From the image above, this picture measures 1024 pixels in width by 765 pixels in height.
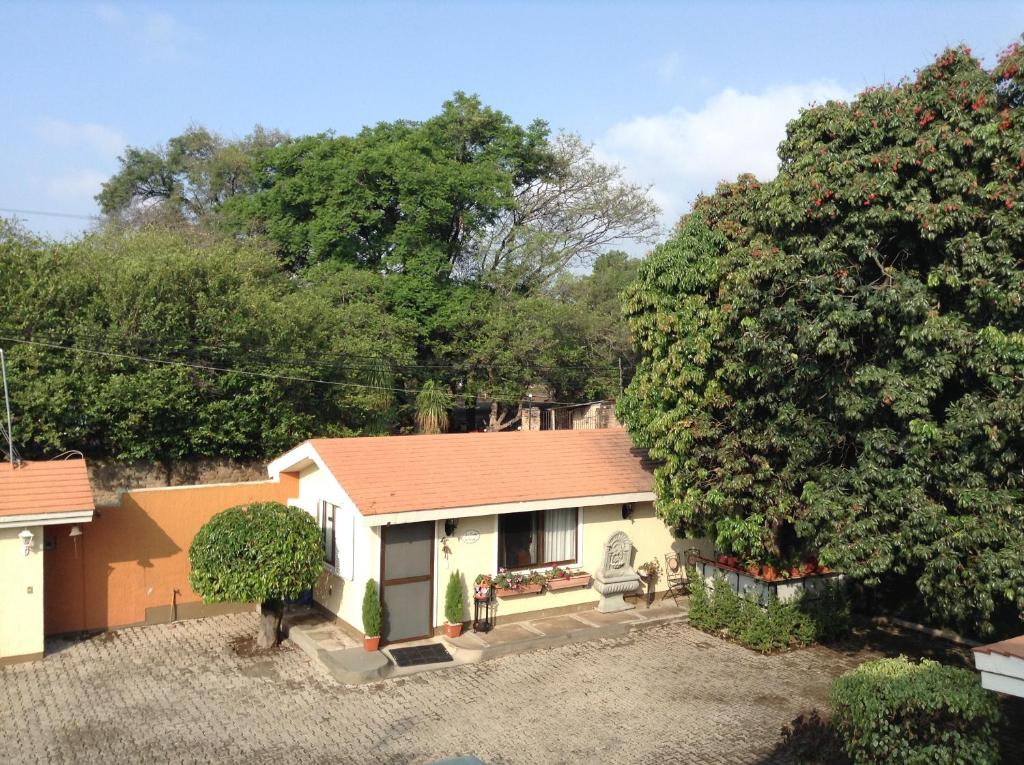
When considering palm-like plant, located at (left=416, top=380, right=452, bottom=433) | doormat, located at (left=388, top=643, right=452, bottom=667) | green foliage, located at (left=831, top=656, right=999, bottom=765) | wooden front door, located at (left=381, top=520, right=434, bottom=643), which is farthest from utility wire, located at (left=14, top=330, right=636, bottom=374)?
green foliage, located at (left=831, top=656, right=999, bottom=765)

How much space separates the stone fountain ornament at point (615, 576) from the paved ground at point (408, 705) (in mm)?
1326

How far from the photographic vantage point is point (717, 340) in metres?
12.7

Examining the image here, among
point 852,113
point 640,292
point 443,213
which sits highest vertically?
point 443,213

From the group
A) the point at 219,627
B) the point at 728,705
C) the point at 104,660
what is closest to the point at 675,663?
the point at 728,705

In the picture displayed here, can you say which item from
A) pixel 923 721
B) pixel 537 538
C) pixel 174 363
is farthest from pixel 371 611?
pixel 174 363

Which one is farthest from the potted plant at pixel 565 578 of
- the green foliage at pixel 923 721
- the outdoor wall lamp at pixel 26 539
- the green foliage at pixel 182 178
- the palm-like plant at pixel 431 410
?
the green foliage at pixel 182 178

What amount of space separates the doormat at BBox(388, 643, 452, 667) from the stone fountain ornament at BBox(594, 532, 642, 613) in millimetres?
3289

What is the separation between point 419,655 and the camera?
43.2 feet

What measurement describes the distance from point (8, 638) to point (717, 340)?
1131 cm

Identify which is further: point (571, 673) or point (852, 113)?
point (571, 673)

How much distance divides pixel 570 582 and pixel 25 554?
8620mm

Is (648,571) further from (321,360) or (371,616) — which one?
(321,360)

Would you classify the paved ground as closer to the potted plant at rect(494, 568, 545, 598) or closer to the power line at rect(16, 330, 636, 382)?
the potted plant at rect(494, 568, 545, 598)

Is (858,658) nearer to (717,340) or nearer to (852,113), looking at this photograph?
(717,340)
